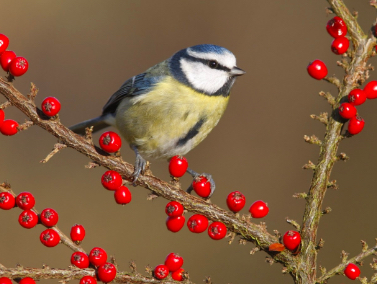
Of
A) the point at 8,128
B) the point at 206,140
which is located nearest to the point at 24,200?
the point at 8,128

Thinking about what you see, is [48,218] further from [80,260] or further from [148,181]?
[148,181]

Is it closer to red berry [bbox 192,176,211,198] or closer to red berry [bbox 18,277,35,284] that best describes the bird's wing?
red berry [bbox 192,176,211,198]

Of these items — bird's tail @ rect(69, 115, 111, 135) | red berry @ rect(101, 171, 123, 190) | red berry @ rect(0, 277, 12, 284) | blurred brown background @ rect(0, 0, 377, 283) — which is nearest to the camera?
red berry @ rect(0, 277, 12, 284)

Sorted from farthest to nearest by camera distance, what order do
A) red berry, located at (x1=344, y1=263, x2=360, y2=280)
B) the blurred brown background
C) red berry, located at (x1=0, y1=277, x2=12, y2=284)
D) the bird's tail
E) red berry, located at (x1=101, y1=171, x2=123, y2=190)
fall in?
the blurred brown background
the bird's tail
red berry, located at (x1=101, y1=171, x2=123, y2=190)
red berry, located at (x1=344, y1=263, x2=360, y2=280)
red berry, located at (x1=0, y1=277, x2=12, y2=284)

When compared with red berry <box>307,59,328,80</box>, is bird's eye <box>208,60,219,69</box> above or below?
above

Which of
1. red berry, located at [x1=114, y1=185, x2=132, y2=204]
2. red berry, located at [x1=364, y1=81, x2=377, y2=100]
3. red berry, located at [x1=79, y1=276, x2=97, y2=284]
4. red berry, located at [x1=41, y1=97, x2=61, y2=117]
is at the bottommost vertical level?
red berry, located at [x1=79, y1=276, x2=97, y2=284]

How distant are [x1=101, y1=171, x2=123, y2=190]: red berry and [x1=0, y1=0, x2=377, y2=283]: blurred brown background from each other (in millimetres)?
1664

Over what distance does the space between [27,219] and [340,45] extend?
0.95 metres

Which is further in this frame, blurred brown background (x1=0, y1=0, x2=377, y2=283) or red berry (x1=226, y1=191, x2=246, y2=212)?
blurred brown background (x1=0, y1=0, x2=377, y2=283)

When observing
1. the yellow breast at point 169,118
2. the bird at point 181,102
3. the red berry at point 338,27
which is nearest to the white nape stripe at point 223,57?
the bird at point 181,102

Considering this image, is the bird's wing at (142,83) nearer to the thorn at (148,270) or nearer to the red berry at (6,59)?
the red berry at (6,59)

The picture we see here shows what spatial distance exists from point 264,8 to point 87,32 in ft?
4.71

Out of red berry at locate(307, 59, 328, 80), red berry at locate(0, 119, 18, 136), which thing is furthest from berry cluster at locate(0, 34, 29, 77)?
red berry at locate(307, 59, 328, 80)

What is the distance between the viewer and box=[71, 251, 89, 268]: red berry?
3.47ft
